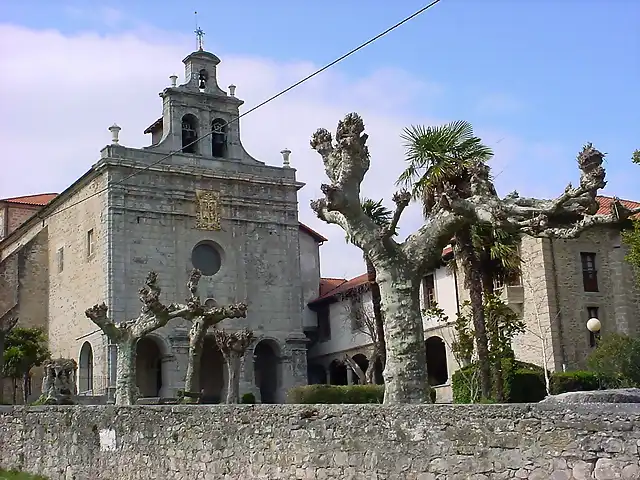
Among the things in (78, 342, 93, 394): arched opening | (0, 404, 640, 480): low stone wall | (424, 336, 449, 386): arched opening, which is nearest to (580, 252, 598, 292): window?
(424, 336, 449, 386): arched opening

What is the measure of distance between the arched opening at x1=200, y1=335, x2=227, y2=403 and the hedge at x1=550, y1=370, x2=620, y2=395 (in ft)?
68.6

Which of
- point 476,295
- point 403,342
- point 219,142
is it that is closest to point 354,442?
point 403,342

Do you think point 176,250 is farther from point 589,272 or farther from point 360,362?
point 589,272

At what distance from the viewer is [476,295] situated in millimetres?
23219

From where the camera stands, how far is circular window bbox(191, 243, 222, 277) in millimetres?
43906

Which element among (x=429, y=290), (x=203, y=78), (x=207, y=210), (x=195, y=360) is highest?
(x=203, y=78)

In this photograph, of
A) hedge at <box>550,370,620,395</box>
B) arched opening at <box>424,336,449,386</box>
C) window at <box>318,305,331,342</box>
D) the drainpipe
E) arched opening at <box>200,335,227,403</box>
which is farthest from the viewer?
window at <box>318,305,331,342</box>

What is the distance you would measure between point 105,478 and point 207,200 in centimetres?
2886

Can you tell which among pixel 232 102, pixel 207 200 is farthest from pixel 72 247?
pixel 232 102

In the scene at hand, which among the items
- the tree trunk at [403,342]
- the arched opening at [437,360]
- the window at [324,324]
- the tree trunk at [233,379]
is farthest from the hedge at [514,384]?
the window at [324,324]

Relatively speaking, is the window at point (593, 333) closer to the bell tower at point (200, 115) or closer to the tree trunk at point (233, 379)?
the tree trunk at point (233, 379)

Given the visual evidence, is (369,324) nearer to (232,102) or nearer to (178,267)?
(178,267)

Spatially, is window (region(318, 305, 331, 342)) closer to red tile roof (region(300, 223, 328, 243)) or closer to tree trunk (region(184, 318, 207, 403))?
red tile roof (region(300, 223, 328, 243))

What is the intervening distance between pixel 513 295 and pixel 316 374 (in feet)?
65.5
